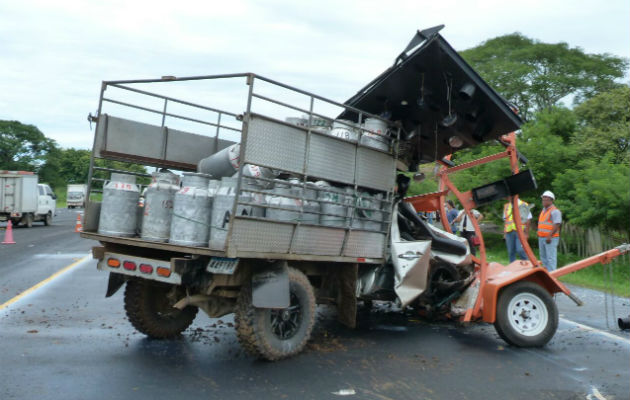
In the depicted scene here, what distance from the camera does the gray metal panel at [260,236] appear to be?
16.6ft

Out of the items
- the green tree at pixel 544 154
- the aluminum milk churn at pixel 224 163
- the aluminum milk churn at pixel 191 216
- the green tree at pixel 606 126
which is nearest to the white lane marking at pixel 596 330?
the aluminum milk churn at pixel 224 163

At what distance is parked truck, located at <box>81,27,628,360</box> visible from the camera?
5.37 m

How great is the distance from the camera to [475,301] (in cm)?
663

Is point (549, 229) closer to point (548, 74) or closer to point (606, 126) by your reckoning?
point (606, 126)

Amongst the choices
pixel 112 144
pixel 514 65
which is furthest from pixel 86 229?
pixel 514 65

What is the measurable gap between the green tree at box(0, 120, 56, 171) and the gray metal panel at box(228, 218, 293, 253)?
8429cm

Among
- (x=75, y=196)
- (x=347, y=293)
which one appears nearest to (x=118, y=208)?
(x=347, y=293)

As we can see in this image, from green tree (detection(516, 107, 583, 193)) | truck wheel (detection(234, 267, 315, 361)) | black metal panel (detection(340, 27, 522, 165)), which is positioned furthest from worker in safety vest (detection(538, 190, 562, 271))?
truck wheel (detection(234, 267, 315, 361))

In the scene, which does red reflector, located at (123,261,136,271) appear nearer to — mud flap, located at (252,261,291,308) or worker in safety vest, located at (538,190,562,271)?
mud flap, located at (252,261,291,308)

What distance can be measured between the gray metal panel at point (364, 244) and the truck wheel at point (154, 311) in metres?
1.85

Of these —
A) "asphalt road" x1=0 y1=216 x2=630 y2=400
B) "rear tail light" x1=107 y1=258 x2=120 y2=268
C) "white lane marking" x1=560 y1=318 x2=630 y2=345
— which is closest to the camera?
"asphalt road" x1=0 y1=216 x2=630 y2=400

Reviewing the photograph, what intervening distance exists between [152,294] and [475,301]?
3556 mm

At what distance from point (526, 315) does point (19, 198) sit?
2611 centimetres

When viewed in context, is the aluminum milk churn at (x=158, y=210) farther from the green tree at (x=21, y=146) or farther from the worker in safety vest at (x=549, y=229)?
the green tree at (x=21, y=146)
